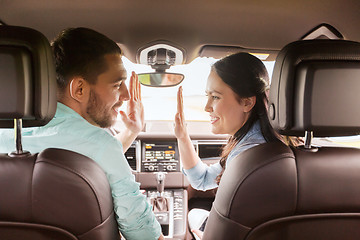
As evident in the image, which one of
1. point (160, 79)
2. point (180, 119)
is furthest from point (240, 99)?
point (160, 79)

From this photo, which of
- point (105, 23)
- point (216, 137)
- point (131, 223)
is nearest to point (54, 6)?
point (105, 23)

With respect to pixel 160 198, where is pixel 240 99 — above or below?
above

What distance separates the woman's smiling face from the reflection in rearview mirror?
0.78 metres

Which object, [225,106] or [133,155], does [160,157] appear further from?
[225,106]

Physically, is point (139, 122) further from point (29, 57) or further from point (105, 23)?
point (29, 57)

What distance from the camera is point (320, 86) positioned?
45.8 inches

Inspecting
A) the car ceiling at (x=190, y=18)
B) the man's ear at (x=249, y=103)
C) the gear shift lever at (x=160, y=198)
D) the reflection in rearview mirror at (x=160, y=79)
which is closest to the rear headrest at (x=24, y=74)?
the car ceiling at (x=190, y=18)

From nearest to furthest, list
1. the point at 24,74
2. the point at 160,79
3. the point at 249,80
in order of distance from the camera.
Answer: the point at 24,74
the point at 249,80
the point at 160,79

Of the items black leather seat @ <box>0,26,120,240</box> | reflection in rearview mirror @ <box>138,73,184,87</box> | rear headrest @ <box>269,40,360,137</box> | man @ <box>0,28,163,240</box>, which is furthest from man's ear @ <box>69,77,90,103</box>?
reflection in rearview mirror @ <box>138,73,184,87</box>

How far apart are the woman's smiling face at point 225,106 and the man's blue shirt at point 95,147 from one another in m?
0.81

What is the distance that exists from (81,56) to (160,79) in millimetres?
1331

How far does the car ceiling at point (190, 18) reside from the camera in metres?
2.04

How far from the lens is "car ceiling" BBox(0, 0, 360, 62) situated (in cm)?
204

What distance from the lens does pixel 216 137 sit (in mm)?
3523
